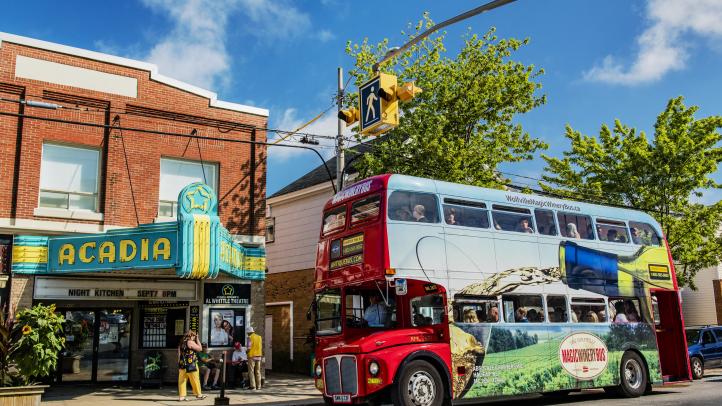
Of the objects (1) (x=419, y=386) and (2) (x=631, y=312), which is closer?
(1) (x=419, y=386)

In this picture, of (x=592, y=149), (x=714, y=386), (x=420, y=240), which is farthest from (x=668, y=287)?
(x=592, y=149)

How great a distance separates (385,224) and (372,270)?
87cm

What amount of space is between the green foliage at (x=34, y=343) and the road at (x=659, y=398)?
31.3ft

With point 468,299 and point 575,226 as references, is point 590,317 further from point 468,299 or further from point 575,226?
point 468,299

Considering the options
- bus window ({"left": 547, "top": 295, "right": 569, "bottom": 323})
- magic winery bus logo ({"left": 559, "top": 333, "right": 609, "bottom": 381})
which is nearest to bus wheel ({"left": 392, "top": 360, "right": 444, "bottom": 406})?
bus window ({"left": 547, "top": 295, "right": 569, "bottom": 323})

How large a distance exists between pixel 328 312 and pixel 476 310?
2944 millimetres

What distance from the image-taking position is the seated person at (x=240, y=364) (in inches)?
721

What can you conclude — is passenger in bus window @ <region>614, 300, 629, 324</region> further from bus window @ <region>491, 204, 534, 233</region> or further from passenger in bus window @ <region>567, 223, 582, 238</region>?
bus window @ <region>491, 204, 534, 233</region>

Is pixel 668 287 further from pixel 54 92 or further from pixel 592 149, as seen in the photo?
pixel 54 92

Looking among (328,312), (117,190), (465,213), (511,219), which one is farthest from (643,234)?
(117,190)

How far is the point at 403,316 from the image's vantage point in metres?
12.3

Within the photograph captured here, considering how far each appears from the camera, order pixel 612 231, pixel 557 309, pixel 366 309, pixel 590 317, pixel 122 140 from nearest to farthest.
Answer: pixel 366 309 → pixel 557 309 → pixel 590 317 → pixel 612 231 → pixel 122 140

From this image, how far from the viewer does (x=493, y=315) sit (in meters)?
13.0

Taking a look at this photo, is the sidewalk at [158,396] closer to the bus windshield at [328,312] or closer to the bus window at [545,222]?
the bus windshield at [328,312]
